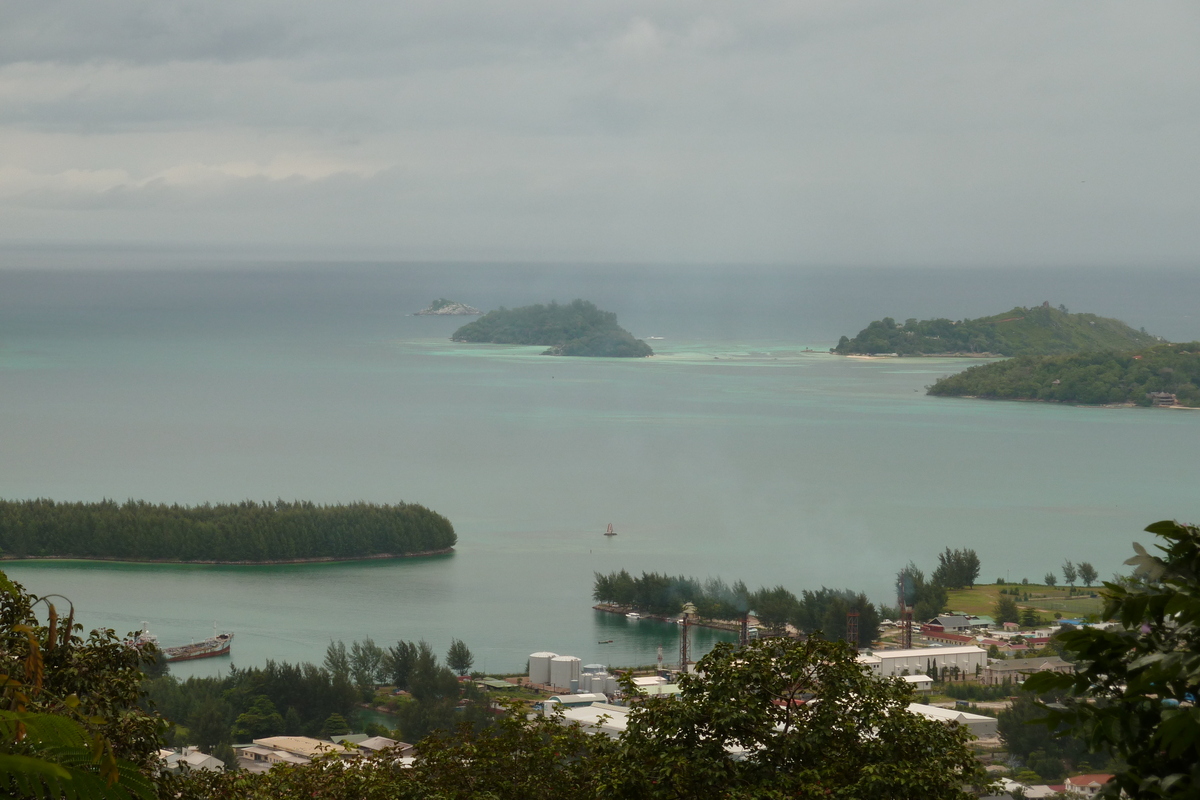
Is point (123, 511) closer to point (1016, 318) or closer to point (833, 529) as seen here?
point (833, 529)

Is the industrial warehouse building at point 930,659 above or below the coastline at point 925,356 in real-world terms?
below

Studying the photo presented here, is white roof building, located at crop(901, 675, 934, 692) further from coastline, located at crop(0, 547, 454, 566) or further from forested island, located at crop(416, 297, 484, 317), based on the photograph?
forested island, located at crop(416, 297, 484, 317)

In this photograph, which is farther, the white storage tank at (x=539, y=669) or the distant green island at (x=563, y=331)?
the distant green island at (x=563, y=331)

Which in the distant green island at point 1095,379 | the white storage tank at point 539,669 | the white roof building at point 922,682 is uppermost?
the distant green island at point 1095,379

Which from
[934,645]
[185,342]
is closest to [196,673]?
[934,645]

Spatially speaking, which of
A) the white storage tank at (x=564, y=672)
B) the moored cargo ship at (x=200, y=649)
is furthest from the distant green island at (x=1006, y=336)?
the white storage tank at (x=564, y=672)

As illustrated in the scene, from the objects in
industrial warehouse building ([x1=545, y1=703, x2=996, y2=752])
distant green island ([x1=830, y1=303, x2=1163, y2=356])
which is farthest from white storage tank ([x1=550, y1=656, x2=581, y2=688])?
distant green island ([x1=830, y1=303, x2=1163, y2=356])

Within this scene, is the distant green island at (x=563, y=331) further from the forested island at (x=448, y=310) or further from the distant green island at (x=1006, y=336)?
the forested island at (x=448, y=310)
